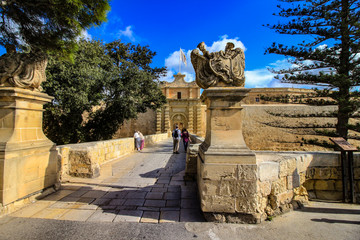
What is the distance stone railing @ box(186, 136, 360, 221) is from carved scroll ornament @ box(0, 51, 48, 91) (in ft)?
10.7

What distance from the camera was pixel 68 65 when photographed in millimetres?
9109

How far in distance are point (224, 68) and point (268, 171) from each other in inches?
66.0

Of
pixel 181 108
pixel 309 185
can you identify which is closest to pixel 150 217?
pixel 309 185

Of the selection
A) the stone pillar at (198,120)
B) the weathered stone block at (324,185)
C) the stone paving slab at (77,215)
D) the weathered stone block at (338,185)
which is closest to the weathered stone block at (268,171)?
the weathered stone block at (324,185)

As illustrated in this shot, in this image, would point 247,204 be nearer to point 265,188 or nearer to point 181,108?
point 265,188

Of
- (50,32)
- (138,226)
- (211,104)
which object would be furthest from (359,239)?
(50,32)

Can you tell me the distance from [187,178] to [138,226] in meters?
2.04

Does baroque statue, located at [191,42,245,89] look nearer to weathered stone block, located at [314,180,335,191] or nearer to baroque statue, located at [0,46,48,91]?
weathered stone block, located at [314,180,335,191]

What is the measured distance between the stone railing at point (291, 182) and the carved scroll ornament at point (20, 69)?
326 centimetres

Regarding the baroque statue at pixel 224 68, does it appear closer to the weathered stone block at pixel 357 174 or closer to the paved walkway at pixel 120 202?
the paved walkway at pixel 120 202

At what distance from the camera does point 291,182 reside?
118 inches

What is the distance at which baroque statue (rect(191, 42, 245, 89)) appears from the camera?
8.86ft

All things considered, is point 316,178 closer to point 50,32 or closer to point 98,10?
point 98,10

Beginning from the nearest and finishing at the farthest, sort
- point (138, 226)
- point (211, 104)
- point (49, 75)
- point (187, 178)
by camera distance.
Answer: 1. point (138, 226)
2. point (211, 104)
3. point (187, 178)
4. point (49, 75)
